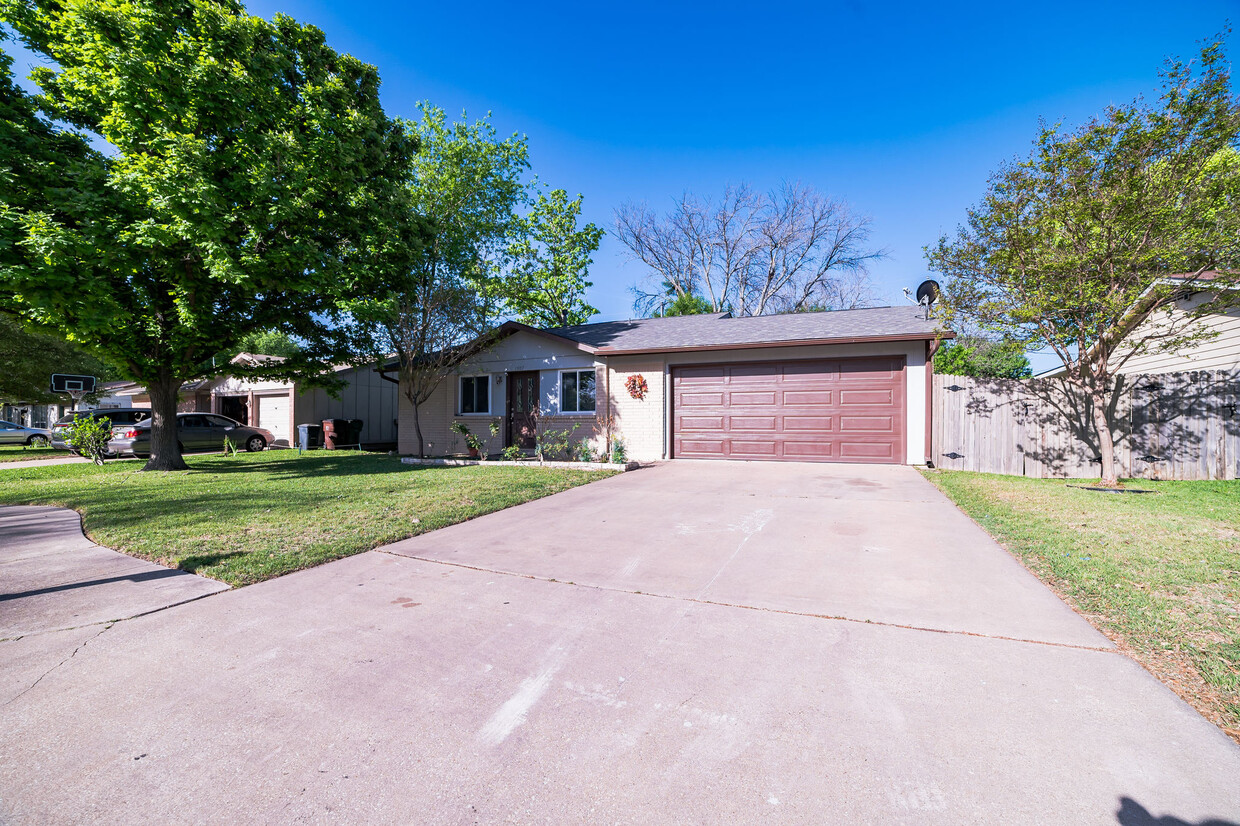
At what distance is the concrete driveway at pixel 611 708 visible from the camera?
184 centimetres

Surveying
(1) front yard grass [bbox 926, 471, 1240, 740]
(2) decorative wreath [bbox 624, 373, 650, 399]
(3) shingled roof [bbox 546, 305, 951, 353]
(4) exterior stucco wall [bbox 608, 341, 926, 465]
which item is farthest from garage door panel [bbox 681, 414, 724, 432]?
(1) front yard grass [bbox 926, 471, 1240, 740]

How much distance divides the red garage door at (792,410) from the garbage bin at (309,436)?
517 inches

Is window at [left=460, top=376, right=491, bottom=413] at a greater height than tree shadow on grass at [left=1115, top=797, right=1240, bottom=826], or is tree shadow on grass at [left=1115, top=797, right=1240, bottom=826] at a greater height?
window at [left=460, top=376, right=491, bottom=413]

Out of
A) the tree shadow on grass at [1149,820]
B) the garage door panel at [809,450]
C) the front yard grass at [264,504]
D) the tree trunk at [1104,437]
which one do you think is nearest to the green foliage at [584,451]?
the front yard grass at [264,504]

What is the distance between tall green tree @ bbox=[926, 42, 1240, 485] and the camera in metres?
7.43

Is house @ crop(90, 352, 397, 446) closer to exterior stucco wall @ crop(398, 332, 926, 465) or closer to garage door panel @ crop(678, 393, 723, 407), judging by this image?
exterior stucco wall @ crop(398, 332, 926, 465)

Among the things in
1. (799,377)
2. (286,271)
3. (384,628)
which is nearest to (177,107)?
(286,271)

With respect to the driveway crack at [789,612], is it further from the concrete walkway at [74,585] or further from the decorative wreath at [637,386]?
the decorative wreath at [637,386]

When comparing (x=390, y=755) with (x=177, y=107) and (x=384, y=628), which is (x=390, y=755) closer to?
(x=384, y=628)

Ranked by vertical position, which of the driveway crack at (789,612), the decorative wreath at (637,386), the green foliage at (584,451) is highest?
the decorative wreath at (637,386)

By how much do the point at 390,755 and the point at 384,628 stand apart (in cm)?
132

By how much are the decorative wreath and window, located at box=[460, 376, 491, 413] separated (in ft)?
14.6

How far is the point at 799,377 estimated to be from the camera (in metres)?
11.8

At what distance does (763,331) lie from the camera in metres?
12.7
